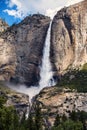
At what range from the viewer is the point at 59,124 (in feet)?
582

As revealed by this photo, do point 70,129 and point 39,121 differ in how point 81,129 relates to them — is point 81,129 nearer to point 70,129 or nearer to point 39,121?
point 70,129

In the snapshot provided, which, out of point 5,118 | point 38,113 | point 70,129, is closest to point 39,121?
point 38,113

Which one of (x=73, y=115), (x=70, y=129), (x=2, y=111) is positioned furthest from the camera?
(x=73, y=115)

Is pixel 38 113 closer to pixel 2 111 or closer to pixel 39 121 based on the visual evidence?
pixel 39 121

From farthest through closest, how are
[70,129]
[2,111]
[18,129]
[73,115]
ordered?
1. [73,115]
2. [70,129]
3. [18,129]
4. [2,111]

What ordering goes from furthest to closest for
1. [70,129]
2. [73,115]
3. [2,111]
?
1. [73,115]
2. [70,129]
3. [2,111]

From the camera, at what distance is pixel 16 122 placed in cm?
16100

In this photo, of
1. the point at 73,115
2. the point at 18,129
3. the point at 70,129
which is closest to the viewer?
the point at 18,129

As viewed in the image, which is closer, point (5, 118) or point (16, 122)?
point (5, 118)

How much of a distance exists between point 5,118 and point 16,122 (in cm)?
2936

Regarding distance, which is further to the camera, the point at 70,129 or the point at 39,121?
the point at 70,129

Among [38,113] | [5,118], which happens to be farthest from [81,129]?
[5,118]

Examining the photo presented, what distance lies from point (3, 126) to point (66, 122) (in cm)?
4681

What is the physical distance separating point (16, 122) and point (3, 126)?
29200 millimetres
